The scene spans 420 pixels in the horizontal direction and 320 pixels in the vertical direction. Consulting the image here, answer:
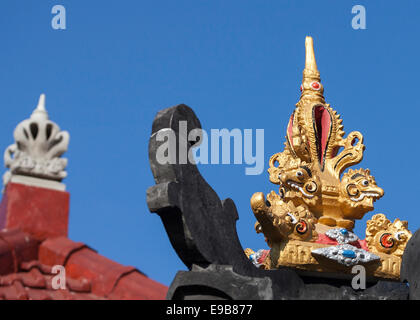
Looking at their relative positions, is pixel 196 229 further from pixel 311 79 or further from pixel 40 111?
pixel 311 79

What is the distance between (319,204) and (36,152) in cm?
254

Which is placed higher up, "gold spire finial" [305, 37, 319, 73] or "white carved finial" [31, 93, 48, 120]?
"gold spire finial" [305, 37, 319, 73]

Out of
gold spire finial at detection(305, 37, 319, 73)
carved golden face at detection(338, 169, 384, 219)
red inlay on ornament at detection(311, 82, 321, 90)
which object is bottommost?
carved golden face at detection(338, 169, 384, 219)

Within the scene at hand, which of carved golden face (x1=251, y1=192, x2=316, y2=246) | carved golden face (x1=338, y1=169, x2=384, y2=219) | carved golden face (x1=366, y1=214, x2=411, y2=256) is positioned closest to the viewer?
carved golden face (x1=251, y1=192, x2=316, y2=246)

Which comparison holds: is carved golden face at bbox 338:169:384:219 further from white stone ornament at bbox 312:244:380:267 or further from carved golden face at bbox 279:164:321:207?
white stone ornament at bbox 312:244:380:267

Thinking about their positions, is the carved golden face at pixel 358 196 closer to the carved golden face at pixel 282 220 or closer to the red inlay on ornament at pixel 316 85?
the carved golden face at pixel 282 220

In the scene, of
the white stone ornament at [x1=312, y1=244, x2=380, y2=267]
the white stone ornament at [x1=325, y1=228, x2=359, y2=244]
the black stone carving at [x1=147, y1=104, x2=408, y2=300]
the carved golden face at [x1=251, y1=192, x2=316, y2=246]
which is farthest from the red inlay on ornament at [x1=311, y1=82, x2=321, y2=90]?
the black stone carving at [x1=147, y1=104, x2=408, y2=300]

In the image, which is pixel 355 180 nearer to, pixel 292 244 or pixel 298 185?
pixel 298 185

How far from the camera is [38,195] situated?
6586 mm

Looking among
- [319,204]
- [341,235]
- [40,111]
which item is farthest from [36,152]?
[341,235]

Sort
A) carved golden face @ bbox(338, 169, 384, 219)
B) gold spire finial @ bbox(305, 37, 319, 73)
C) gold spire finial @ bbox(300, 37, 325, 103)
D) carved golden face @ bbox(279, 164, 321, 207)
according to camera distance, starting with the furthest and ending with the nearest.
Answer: gold spire finial @ bbox(305, 37, 319, 73), gold spire finial @ bbox(300, 37, 325, 103), carved golden face @ bbox(338, 169, 384, 219), carved golden face @ bbox(279, 164, 321, 207)

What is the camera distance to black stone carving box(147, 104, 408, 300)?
505 centimetres
